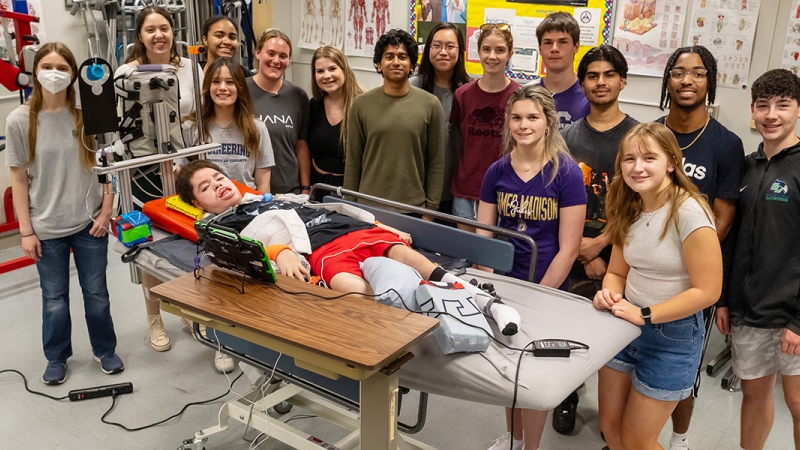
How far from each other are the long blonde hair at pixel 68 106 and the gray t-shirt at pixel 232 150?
0.47 meters

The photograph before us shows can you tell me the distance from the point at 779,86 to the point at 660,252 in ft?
2.51

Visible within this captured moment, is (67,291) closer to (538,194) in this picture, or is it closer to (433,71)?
(433,71)

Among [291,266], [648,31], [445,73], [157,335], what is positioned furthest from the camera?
[648,31]

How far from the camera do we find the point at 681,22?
422cm

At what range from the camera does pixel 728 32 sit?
13.3 feet

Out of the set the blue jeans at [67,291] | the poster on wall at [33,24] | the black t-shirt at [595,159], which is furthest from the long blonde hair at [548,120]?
the poster on wall at [33,24]

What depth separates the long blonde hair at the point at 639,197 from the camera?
2070 millimetres

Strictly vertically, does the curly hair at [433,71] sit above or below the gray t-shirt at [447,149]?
above

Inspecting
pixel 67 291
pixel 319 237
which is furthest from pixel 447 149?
pixel 67 291

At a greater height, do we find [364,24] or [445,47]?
[364,24]

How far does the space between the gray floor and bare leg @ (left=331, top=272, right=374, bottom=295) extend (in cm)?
91

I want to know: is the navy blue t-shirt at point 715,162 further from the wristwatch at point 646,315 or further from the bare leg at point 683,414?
the bare leg at point 683,414

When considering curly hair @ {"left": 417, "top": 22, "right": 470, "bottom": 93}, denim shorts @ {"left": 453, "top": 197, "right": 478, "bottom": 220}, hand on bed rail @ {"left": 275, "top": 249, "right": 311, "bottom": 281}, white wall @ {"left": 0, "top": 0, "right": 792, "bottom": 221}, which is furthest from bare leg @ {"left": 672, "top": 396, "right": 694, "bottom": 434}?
white wall @ {"left": 0, "top": 0, "right": 792, "bottom": 221}

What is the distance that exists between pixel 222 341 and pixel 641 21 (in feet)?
11.1
